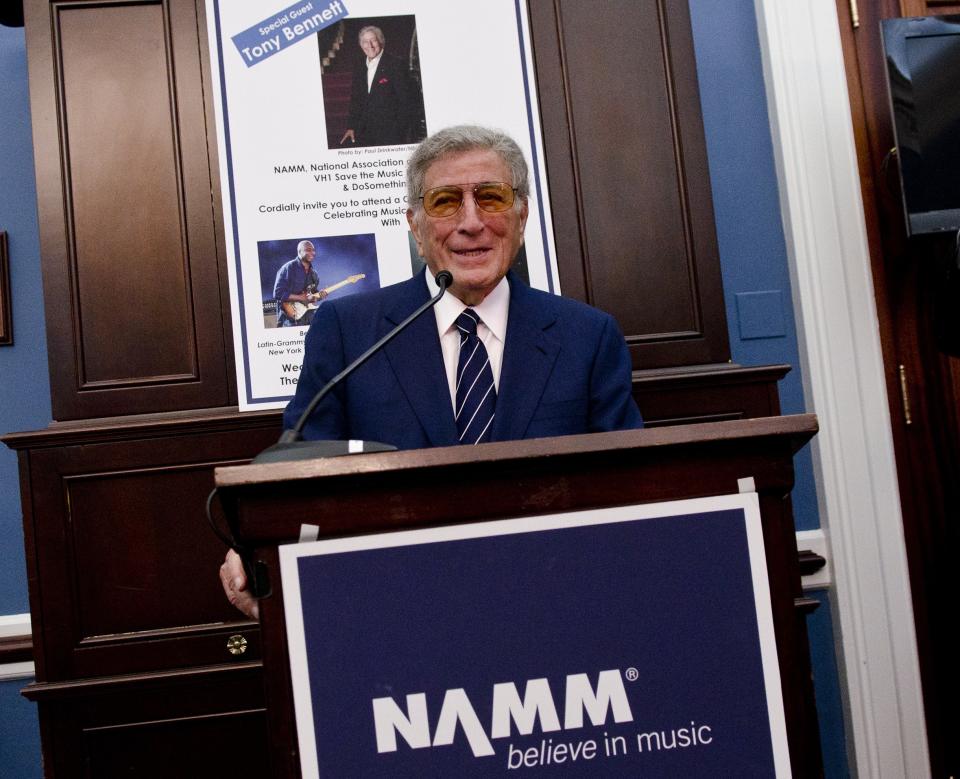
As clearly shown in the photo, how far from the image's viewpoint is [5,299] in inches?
92.4

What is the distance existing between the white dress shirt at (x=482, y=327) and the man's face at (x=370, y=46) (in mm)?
759

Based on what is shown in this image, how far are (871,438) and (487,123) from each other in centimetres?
134

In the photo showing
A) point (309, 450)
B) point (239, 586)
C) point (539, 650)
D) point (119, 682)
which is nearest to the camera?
point (539, 650)

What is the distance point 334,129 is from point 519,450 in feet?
→ 4.68

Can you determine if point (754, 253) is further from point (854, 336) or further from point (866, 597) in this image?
point (866, 597)

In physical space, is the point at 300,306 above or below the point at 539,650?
above

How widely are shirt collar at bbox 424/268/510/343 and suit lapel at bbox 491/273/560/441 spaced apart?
29 millimetres

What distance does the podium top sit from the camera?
95cm

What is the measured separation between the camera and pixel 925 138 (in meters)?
2.29

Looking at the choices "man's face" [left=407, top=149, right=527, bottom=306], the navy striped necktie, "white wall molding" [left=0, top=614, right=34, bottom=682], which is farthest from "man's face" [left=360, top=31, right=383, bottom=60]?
"white wall molding" [left=0, top=614, right=34, bottom=682]

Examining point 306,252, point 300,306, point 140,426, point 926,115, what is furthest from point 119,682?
point 926,115

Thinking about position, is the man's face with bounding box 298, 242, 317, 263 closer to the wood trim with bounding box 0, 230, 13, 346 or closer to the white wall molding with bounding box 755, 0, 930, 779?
the wood trim with bounding box 0, 230, 13, 346

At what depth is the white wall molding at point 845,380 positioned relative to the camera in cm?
242

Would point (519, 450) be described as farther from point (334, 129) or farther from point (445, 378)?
point (334, 129)
